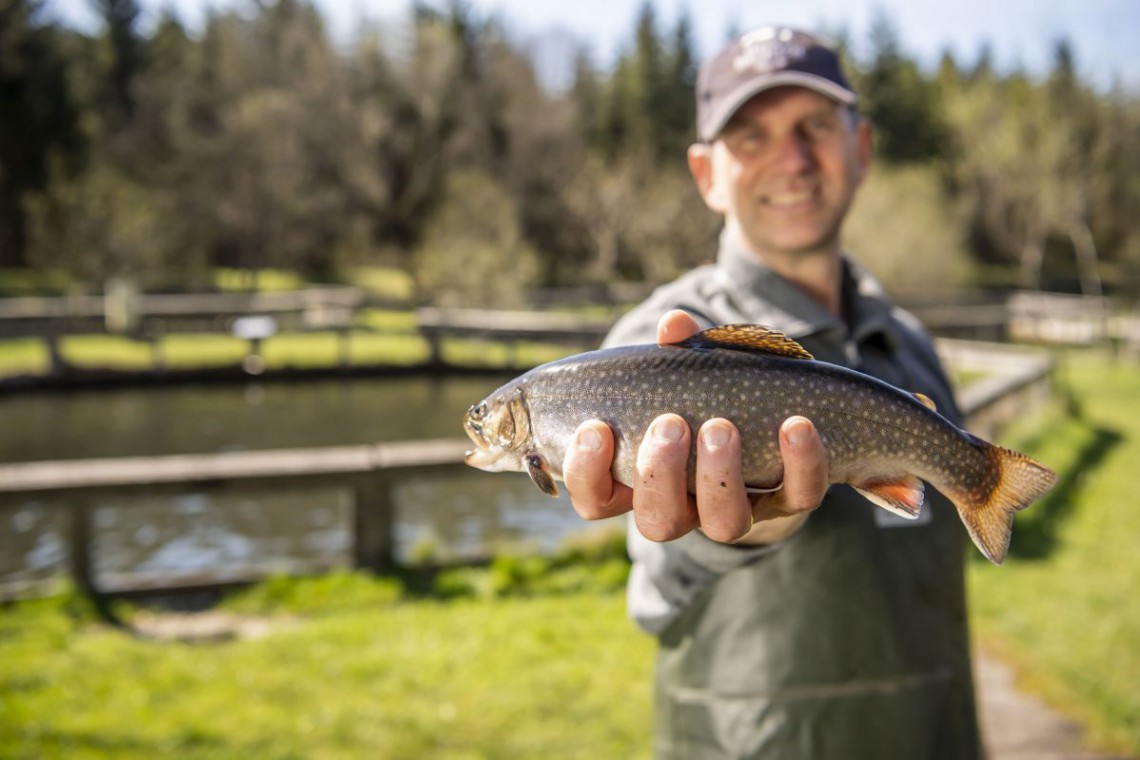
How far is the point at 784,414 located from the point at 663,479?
283 millimetres

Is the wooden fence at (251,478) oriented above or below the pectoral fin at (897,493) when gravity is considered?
below

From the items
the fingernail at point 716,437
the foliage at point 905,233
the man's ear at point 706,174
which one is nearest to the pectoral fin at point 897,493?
the fingernail at point 716,437

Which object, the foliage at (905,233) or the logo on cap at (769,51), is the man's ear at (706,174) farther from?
the foliage at (905,233)

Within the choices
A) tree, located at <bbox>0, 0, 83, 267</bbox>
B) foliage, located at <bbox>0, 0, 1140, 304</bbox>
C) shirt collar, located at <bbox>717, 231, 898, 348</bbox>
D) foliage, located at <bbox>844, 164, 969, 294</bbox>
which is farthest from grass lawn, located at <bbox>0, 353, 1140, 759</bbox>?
tree, located at <bbox>0, 0, 83, 267</bbox>

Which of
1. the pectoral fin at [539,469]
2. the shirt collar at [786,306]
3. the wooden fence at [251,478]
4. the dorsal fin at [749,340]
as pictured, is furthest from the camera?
the wooden fence at [251,478]

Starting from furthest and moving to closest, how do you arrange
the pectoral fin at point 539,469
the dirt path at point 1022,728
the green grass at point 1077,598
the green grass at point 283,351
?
the green grass at point 283,351 → the green grass at point 1077,598 → the dirt path at point 1022,728 → the pectoral fin at point 539,469

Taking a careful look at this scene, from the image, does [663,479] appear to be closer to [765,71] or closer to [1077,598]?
[765,71]

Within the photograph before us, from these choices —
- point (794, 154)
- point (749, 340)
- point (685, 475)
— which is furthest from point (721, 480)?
point (794, 154)

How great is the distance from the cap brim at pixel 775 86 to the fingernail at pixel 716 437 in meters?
1.33

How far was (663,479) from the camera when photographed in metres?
1.97

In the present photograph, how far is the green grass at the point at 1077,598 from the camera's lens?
575 centimetres

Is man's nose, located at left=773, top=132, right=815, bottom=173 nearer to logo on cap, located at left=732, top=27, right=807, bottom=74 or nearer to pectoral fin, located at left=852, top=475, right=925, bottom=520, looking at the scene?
logo on cap, located at left=732, top=27, right=807, bottom=74

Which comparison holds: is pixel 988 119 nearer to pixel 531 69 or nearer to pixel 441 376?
pixel 531 69

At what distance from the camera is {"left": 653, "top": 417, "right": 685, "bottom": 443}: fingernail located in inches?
76.9
